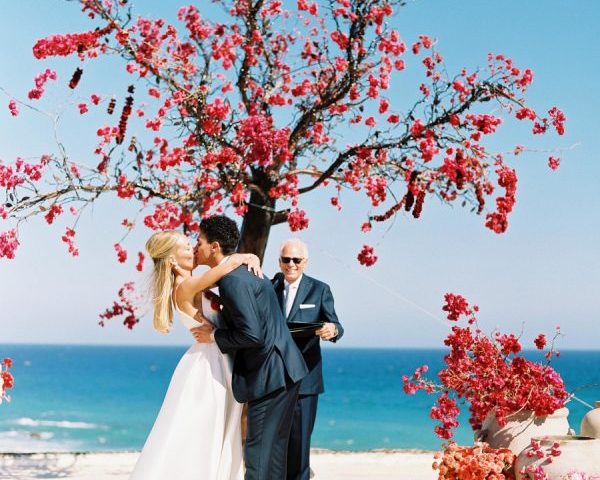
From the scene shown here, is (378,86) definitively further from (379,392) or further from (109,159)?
(379,392)

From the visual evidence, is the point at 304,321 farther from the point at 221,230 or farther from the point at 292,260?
the point at 221,230

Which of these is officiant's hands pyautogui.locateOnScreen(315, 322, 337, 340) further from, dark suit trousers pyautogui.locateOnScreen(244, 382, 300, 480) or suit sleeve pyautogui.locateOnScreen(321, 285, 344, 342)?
dark suit trousers pyautogui.locateOnScreen(244, 382, 300, 480)

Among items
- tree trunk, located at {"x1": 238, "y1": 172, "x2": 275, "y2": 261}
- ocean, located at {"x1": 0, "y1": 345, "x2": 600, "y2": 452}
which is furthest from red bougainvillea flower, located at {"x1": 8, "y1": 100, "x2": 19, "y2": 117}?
ocean, located at {"x1": 0, "y1": 345, "x2": 600, "y2": 452}

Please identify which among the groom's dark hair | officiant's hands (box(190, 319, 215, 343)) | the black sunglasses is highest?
the black sunglasses

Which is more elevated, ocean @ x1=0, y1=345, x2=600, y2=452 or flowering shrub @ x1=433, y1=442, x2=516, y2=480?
ocean @ x1=0, y1=345, x2=600, y2=452

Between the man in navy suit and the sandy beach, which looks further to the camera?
the sandy beach

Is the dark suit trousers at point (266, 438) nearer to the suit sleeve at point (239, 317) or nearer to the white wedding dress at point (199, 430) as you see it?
the white wedding dress at point (199, 430)


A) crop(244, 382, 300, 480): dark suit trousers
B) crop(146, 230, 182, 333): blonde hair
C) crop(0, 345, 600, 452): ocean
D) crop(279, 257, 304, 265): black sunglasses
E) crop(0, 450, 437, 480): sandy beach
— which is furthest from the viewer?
crop(0, 345, 600, 452): ocean

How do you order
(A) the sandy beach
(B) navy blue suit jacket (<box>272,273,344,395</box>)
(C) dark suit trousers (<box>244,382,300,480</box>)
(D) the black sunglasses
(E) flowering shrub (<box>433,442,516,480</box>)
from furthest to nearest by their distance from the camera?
(A) the sandy beach < (D) the black sunglasses < (B) navy blue suit jacket (<box>272,273,344,395</box>) < (E) flowering shrub (<box>433,442,516,480</box>) < (C) dark suit trousers (<box>244,382,300,480</box>)

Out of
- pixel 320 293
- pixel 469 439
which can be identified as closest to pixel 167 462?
pixel 320 293

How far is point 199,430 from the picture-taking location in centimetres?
484

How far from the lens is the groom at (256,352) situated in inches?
182

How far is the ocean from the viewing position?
39.5 meters

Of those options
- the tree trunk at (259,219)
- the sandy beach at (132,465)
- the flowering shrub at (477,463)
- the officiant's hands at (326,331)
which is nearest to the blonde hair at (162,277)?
the officiant's hands at (326,331)
